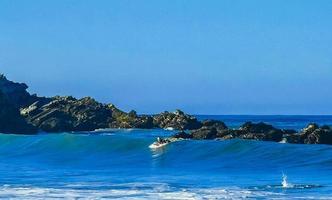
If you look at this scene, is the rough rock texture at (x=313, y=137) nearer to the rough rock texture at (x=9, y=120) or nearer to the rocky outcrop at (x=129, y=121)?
the rough rock texture at (x=9, y=120)

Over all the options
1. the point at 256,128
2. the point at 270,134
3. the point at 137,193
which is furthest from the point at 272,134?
the point at 137,193

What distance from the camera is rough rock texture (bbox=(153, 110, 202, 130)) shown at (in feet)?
236

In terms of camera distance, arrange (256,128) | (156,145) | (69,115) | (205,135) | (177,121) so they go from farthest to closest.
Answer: (69,115) → (177,121) → (205,135) → (256,128) → (156,145)

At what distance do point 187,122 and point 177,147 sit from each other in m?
34.4

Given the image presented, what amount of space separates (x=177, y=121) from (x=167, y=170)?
44.3 metres

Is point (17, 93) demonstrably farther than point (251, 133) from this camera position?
Yes

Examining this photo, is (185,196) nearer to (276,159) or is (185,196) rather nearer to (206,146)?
(276,159)

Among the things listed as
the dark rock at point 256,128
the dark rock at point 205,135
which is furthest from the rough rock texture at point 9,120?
the dark rock at point 256,128

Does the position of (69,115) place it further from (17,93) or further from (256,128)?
(256,128)

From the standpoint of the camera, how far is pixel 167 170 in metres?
30.1

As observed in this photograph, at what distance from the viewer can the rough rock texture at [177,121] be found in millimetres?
72000

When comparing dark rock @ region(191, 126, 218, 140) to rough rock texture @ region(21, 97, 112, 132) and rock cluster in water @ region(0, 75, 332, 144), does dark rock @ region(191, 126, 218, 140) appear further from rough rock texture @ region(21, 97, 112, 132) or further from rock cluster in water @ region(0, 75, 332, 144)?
rough rock texture @ region(21, 97, 112, 132)

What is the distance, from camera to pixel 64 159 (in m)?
39.4

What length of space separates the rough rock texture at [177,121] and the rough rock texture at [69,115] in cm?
511
